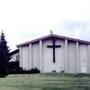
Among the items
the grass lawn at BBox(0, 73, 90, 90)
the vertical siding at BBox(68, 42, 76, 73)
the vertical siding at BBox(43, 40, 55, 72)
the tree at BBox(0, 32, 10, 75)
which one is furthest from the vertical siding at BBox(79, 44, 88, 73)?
the grass lawn at BBox(0, 73, 90, 90)

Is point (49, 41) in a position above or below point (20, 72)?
above

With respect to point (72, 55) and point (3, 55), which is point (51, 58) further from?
point (3, 55)

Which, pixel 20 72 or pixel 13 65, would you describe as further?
pixel 13 65

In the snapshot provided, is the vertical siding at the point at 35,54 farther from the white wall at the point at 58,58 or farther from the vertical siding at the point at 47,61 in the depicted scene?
the vertical siding at the point at 47,61

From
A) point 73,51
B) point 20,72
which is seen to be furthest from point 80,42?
point 20,72

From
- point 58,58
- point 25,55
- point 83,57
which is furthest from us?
point 25,55

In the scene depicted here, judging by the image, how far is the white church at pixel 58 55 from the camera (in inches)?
2483

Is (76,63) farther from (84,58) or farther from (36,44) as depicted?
(36,44)

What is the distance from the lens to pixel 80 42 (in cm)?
6331

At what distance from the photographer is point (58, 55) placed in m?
63.8

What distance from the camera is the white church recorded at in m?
63.1

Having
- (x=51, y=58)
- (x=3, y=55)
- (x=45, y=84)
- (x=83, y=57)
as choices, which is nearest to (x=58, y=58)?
(x=51, y=58)

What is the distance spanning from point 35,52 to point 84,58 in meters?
7.25

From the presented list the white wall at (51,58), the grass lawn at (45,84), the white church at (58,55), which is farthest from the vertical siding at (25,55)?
the grass lawn at (45,84)
